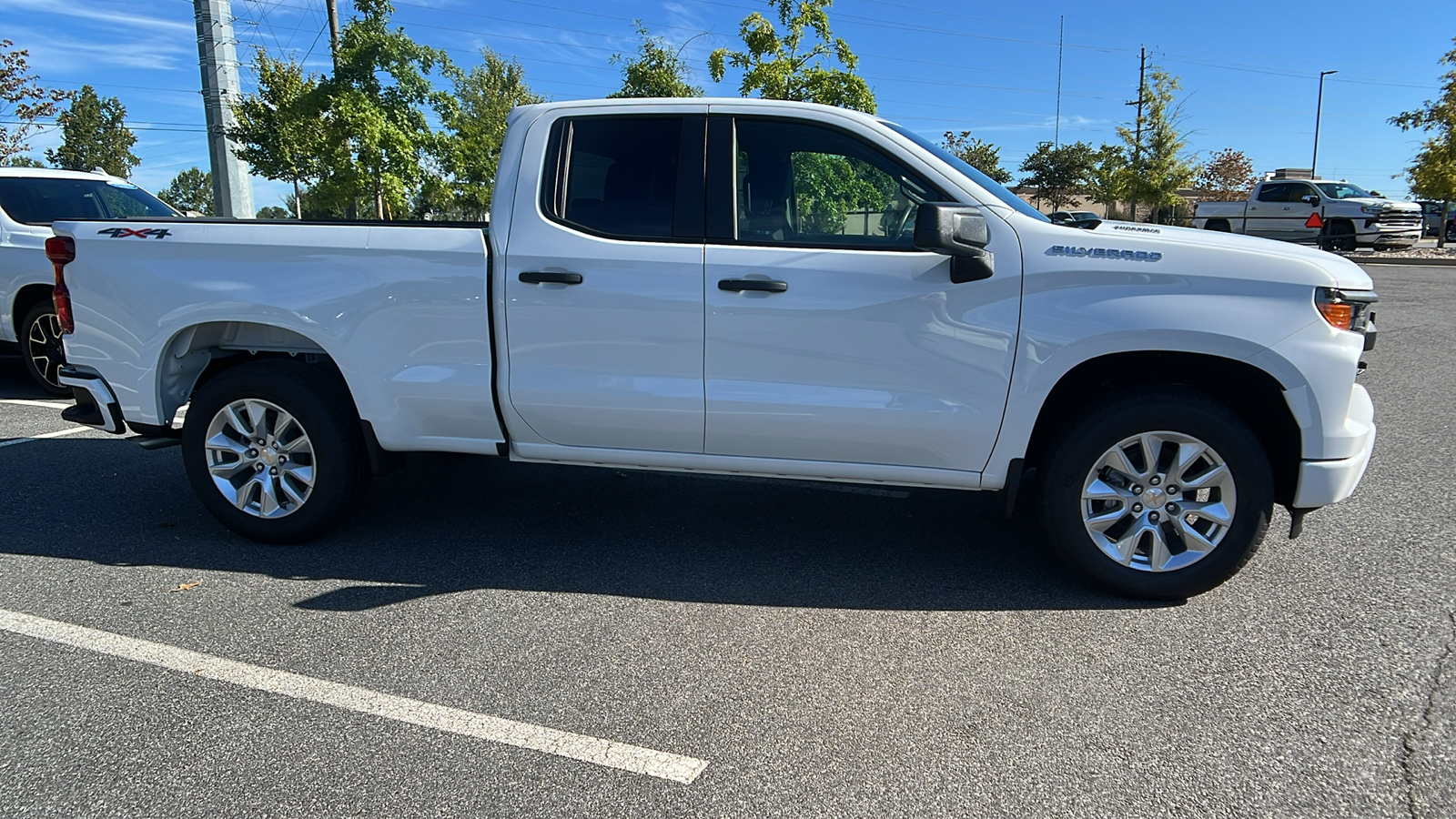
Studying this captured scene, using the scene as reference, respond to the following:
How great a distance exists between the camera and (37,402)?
7.91 metres

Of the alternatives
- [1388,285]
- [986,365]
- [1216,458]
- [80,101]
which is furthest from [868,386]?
[80,101]

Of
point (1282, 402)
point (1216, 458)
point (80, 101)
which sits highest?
point (80, 101)

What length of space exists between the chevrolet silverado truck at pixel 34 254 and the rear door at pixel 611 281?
554 centimetres

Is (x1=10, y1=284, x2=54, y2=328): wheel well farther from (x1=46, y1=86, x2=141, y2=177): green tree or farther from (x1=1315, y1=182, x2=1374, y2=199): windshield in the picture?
(x1=46, y1=86, x2=141, y2=177): green tree

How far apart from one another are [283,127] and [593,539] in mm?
15739

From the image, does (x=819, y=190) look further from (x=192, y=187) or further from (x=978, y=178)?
(x=192, y=187)

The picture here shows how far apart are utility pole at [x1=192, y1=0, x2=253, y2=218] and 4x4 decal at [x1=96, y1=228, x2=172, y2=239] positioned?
444 inches

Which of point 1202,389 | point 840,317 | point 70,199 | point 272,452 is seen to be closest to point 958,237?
point 840,317

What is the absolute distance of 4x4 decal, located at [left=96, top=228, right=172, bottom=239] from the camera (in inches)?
170

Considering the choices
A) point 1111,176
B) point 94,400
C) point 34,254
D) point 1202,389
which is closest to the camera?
point 1202,389

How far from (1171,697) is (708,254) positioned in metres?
2.37

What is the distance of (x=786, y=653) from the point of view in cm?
339

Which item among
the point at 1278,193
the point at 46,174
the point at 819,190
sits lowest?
the point at 819,190

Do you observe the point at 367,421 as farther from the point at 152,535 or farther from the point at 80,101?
the point at 80,101
